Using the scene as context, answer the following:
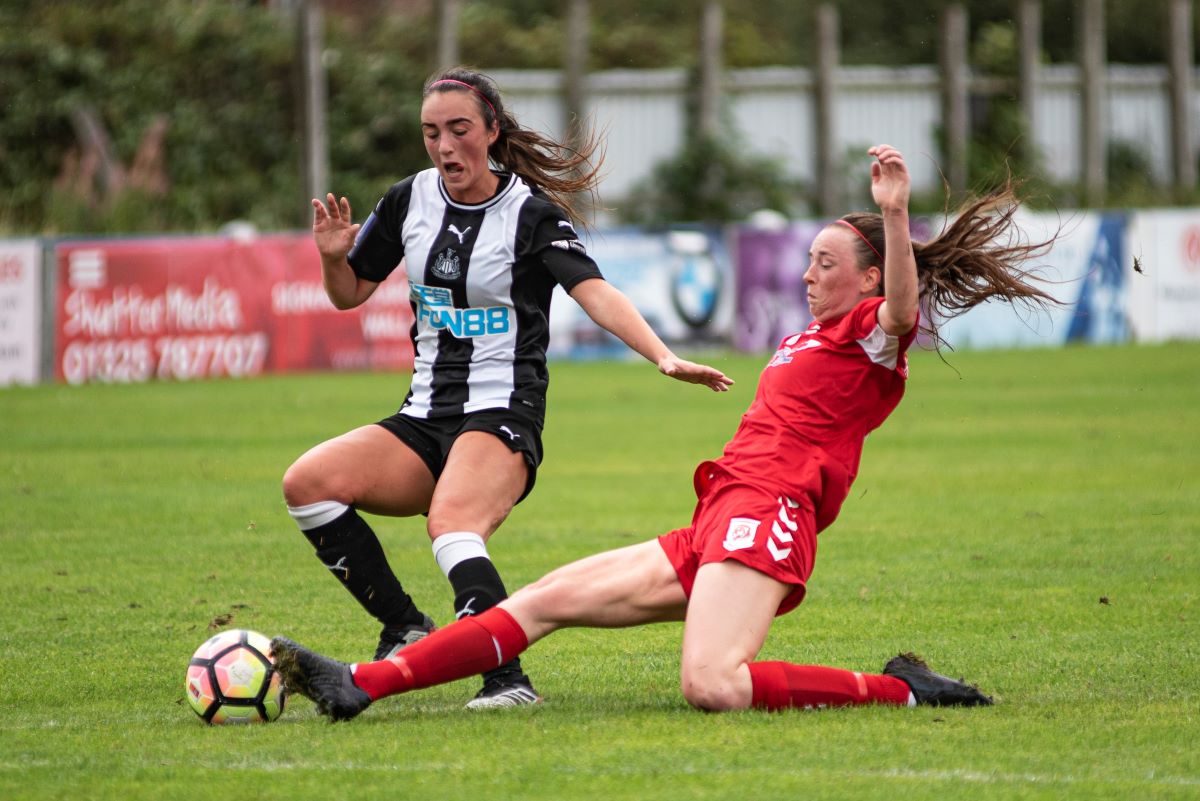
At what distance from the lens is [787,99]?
104 ft

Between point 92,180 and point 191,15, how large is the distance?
14.9 feet

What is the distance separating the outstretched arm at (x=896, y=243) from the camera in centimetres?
507

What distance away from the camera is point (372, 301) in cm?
2117

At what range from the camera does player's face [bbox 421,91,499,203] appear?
5816mm

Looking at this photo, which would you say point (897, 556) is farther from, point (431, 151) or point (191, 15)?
point (191, 15)

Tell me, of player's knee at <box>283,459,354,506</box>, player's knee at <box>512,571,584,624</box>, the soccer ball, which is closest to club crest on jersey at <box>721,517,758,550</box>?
player's knee at <box>512,571,584,624</box>

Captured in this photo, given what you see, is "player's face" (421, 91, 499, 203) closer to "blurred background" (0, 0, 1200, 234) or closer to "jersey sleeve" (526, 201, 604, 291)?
"jersey sleeve" (526, 201, 604, 291)

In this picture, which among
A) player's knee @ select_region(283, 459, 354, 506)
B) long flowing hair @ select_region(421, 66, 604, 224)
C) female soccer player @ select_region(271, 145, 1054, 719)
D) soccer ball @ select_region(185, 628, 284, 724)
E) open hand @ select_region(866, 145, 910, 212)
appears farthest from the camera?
long flowing hair @ select_region(421, 66, 604, 224)

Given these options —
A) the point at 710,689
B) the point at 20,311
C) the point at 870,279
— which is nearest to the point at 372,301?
the point at 20,311

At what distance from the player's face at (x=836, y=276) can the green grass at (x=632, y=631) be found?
127 cm

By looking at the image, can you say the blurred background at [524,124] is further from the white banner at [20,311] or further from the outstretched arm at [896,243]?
the outstretched arm at [896,243]

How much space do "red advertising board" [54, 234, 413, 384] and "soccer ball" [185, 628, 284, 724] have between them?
575 inches

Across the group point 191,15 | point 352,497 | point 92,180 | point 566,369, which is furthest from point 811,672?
point 191,15

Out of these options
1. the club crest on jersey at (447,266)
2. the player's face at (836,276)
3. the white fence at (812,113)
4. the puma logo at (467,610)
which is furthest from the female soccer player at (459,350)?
the white fence at (812,113)
